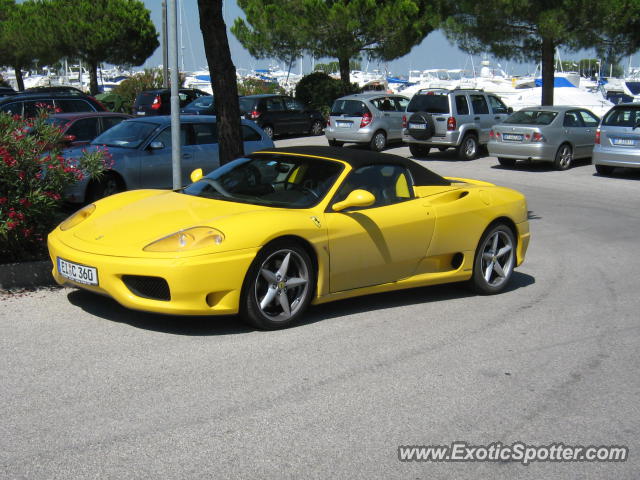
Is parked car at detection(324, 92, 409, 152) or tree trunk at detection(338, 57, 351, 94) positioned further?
tree trunk at detection(338, 57, 351, 94)

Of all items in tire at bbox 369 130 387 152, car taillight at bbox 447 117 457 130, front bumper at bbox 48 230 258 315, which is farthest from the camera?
tire at bbox 369 130 387 152

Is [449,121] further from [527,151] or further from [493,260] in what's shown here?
[493,260]

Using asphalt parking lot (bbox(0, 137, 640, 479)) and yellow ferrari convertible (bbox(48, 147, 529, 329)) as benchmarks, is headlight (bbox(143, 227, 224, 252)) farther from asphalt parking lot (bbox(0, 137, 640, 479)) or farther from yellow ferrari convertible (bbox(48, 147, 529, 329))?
asphalt parking lot (bbox(0, 137, 640, 479))

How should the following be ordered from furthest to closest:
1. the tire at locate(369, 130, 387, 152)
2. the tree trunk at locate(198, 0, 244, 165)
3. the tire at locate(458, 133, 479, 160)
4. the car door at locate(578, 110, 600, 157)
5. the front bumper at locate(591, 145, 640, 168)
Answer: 1. the tire at locate(369, 130, 387, 152)
2. the tire at locate(458, 133, 479, 160)
3. the car door at locate(578, 110, 600, 157)
4. the front bumper at locate(591, 145, 640, 168)
5. the tree trunk at locate(198, 0, 244, 165)

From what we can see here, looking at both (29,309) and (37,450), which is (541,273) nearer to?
(29,309)

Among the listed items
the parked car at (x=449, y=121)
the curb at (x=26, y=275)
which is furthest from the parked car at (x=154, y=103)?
the curb at (x=26, y=275)

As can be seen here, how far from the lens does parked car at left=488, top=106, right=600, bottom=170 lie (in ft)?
61.9

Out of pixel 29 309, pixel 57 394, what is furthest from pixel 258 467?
pixel 29 309

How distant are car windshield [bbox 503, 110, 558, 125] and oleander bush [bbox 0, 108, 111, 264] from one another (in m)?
13.7

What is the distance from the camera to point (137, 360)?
5336mm

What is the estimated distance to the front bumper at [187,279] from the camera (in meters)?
5.60

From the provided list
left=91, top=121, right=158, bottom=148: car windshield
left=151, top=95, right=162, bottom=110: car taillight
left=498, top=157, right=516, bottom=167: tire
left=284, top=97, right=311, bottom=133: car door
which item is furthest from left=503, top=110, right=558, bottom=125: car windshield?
left=151, top=95, right=162, bottom=110: car taillight

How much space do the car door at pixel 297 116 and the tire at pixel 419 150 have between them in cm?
676

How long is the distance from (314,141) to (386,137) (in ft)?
12.8
